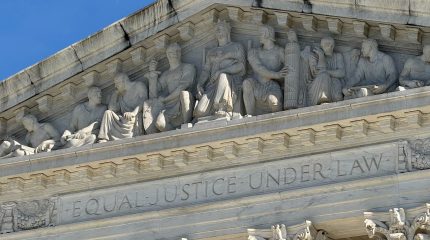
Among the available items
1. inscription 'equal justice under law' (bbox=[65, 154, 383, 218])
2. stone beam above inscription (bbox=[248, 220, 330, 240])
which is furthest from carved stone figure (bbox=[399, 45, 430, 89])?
stone beam above inscription (bbox=[248, 220, 330, 240])

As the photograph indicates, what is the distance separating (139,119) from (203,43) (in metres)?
1.72

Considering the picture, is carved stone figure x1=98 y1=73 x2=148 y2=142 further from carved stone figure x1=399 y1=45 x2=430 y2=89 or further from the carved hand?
carved stone figure x1=399 y1=45 x2=430 y2=89

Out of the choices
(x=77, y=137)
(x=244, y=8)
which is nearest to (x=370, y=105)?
(x=244, y=8)

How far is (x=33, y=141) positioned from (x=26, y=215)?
134cm

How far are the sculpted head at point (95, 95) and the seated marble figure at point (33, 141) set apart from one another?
905mm

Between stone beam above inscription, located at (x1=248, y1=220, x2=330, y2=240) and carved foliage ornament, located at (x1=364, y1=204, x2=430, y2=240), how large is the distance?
96 centimetres

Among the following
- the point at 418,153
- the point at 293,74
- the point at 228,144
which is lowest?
the point at 418,153

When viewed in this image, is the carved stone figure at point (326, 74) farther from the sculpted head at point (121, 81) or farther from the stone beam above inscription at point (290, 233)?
the sculpted head at point (121, 81)

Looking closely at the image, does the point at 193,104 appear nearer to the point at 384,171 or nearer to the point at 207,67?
the point at 207,67

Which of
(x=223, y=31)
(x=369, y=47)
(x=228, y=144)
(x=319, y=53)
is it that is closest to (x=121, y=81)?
(x=223, y=31)

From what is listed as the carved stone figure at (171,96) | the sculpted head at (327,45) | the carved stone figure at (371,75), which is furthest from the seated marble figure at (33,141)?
the carved stone figure at (371,75)

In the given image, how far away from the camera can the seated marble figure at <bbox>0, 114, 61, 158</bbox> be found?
35.8 meters

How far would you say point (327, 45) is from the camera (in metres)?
33.7

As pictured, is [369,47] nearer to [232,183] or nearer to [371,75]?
[371,75]
